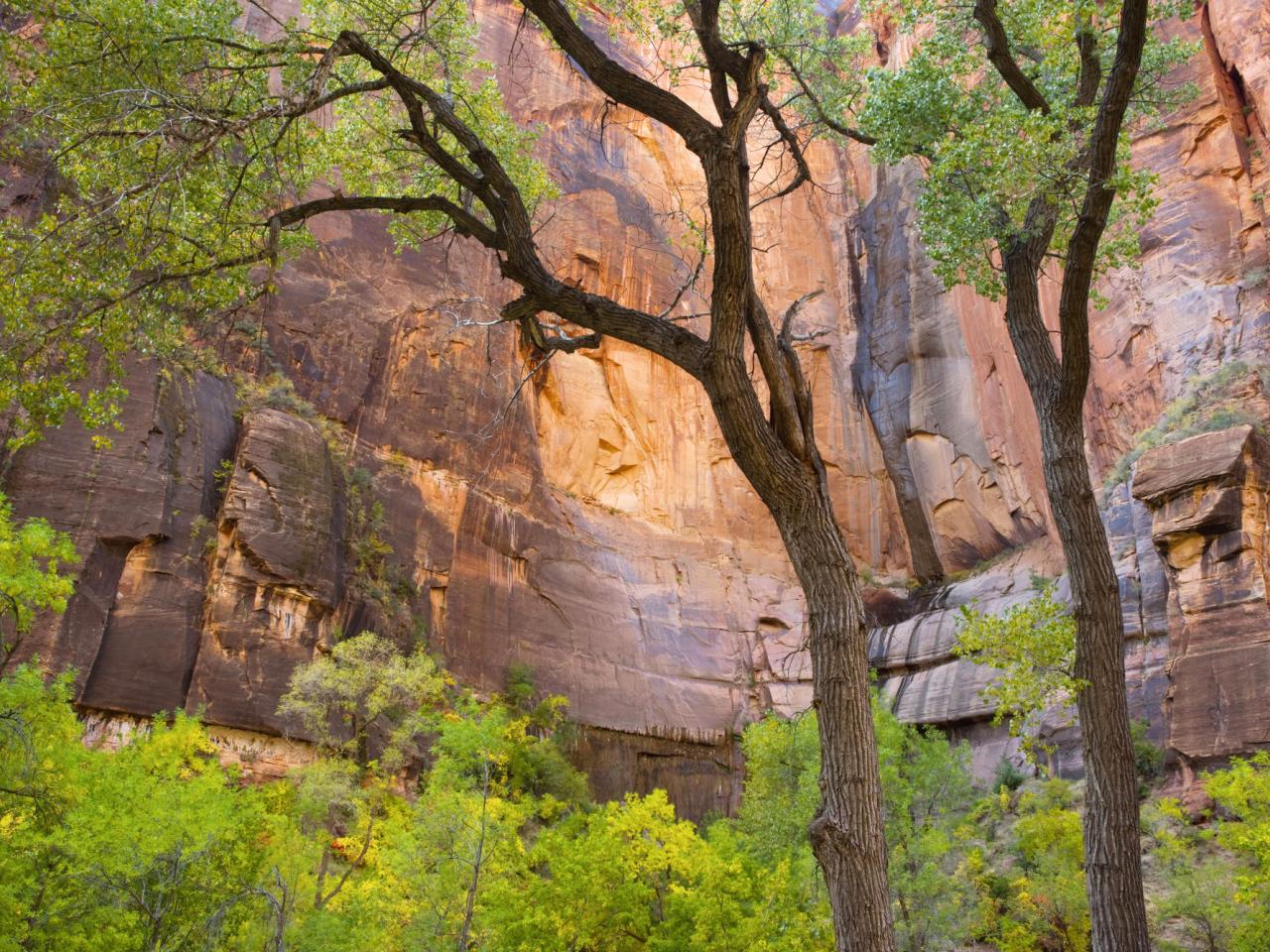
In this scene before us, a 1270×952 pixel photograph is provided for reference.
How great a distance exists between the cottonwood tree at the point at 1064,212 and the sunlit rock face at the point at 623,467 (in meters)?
14.5

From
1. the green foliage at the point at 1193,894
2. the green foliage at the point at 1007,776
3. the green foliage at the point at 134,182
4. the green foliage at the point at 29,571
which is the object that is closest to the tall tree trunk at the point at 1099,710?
the green foliage at the point at 134,182

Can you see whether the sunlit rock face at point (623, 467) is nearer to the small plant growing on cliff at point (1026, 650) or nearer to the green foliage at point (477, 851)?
the green foliage at point (477, 851)

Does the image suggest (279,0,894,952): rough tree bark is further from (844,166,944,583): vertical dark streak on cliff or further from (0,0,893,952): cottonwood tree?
(844,166,944,583): vertical dark streak on cliff

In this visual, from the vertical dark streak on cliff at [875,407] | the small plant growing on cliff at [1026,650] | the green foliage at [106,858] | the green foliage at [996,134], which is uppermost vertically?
the vertical dark streak on cliff at [875,407]

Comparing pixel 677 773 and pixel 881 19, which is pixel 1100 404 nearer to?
pixel 677 773

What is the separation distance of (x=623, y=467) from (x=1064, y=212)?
99.7 feet

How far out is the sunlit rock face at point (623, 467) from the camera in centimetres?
2592

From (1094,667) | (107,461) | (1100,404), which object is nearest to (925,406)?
(1100,404)

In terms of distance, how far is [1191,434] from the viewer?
28.3 m

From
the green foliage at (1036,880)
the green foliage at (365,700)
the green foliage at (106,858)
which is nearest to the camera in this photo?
the green foliage at (106,858)

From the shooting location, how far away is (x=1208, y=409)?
29.4 metres

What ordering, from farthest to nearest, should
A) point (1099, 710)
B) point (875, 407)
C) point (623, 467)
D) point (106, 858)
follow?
point (875, 407), point (623, 467), point (106, 858), point (1099, 710)

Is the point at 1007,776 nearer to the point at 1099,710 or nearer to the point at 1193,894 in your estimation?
the point at 1193,894

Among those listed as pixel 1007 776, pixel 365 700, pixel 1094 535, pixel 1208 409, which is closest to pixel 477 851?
pixel 1094 535
